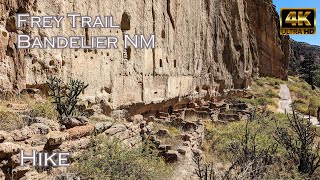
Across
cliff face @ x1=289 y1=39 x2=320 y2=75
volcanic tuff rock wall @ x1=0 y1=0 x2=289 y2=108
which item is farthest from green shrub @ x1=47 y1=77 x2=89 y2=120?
cliff face @ x1=289 y1=39 x2=320 y2=75

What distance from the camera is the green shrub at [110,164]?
14.7 ft

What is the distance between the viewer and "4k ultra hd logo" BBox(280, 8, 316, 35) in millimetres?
11391

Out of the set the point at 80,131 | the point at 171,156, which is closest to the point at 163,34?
the point at 171,156

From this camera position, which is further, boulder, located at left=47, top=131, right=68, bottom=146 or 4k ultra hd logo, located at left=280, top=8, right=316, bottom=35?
4k ultra hd logo, located at left=280, top=8, right=316, bottom=35

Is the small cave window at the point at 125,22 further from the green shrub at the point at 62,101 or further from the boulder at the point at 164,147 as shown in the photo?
the boulder at the point at 164,147

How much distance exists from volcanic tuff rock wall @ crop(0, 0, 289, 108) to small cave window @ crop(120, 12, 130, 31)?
3 cm

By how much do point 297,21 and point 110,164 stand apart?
984 centimetres

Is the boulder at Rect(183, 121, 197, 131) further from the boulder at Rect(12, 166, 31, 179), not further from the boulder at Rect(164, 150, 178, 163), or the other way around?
the boulder at Rect(12, 166, 31, 179)

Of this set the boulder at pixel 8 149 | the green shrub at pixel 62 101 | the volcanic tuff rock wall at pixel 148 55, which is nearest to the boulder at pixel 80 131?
the green shrub at pixel 62 101

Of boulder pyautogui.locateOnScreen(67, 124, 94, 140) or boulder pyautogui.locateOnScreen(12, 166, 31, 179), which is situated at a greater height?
boulder pyautogui.locateOnScreen(67, 124, 94, 140)

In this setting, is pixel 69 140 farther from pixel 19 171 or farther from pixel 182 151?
pixel 182 151

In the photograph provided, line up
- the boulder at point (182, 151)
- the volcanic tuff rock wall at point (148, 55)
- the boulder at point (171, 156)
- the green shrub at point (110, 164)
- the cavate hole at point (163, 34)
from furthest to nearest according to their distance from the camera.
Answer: the cavate hole at point (163, 34), the boulder at point (182, 151), the boulder at point (171, 156), the volcanic tuff rock wall at point (148, 55), the green shrub at point (110, 164)

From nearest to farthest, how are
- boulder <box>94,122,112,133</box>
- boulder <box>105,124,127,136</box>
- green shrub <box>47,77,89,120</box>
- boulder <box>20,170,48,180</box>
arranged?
boulder <box>20,170,48,180</box>, boulder <box>94,122,112,133</box>, green shrub <box>47,77,89,120</box>, boulder <box>105,124,127,136</box>

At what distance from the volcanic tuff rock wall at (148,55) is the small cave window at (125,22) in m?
0.03
